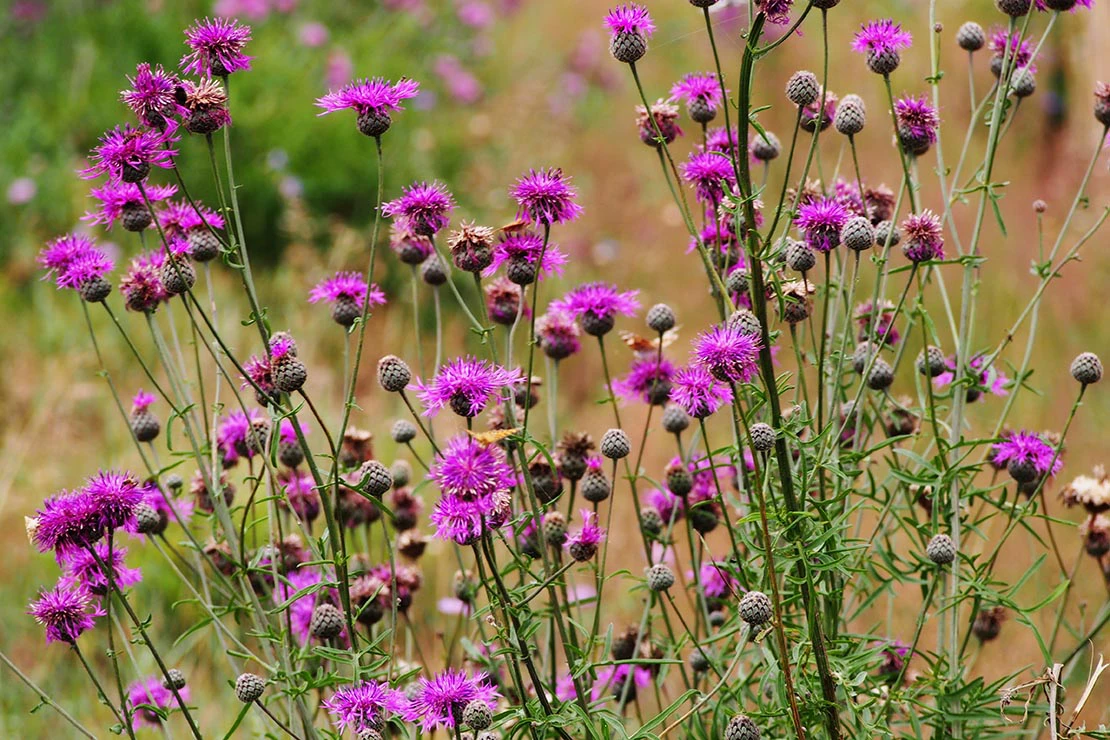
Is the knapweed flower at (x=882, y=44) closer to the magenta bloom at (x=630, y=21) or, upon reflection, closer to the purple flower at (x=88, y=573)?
the magenta bloom at (x=630, y=21)

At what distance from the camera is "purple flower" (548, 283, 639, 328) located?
2.15m

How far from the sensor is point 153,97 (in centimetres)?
177

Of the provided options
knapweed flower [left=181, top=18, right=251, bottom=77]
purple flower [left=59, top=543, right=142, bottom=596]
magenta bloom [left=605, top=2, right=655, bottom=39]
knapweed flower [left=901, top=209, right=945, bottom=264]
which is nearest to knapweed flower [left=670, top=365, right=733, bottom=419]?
knapweed flower [left=901, top=209, right=945, bottom=264]

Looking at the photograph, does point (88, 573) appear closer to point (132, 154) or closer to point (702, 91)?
point (132, 154)

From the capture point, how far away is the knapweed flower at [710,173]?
2.03 m

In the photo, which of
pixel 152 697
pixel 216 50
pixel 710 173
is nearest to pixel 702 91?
pixel 710 173

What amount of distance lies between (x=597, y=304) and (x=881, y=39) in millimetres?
658

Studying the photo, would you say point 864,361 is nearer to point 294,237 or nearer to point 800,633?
point 800,633

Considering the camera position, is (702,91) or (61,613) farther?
(702,91)

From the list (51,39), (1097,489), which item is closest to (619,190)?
(51,39)

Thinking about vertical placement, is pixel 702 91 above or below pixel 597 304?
above

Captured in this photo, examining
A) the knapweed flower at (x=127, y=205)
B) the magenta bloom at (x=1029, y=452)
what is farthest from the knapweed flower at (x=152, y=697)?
the magenta bloom at (x=1029, y=452)

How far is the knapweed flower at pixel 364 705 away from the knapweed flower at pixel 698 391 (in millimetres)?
617

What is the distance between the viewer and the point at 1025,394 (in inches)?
188
